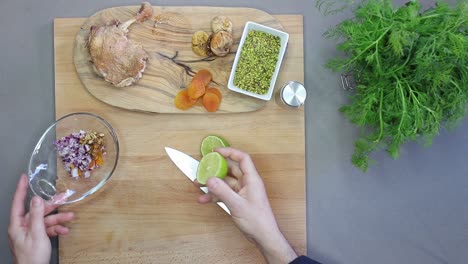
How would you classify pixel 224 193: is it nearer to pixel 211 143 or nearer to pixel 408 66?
pixel 211 143

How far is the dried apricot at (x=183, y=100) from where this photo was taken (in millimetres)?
1227

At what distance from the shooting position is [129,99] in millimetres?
1231

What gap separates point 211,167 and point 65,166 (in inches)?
19.2

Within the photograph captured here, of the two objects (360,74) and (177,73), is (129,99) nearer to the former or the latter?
(177,73)

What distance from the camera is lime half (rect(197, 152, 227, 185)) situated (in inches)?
44.3

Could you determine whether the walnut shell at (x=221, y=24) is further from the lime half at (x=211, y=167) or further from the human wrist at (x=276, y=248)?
the human wrist at (x=276, y=248)

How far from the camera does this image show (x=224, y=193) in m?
1.05

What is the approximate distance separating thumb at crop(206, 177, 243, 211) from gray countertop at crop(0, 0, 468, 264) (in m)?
0.35

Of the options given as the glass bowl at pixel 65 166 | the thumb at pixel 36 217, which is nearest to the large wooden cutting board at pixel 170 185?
the glass bowl at pixel 65 166

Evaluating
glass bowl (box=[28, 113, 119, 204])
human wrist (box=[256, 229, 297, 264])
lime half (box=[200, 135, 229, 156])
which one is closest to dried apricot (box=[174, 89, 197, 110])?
lime half (box=[200, 135, 229, 156])

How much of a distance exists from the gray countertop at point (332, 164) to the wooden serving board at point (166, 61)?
0.23 feet

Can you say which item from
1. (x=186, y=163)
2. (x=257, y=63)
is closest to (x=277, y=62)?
(x=257, y=63)

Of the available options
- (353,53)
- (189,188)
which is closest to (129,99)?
(189,188)

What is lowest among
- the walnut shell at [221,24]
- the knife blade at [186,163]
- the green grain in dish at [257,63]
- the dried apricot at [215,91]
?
the knife blade at [186,163]
